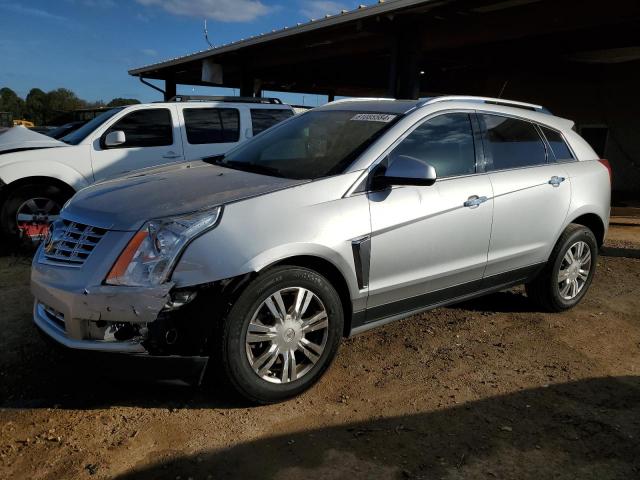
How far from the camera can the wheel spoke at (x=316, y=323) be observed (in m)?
3.23

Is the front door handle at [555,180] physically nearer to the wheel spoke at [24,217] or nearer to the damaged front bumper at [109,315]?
the damaged front bumper at [109,315]

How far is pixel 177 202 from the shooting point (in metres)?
3.12

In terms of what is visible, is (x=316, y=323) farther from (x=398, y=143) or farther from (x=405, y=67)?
(x=405, y=67)

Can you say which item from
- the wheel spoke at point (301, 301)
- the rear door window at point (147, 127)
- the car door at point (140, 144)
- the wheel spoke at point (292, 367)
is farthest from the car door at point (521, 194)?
the rear door window at point (147, 127)

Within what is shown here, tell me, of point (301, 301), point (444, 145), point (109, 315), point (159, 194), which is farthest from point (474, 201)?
point (109, 315)

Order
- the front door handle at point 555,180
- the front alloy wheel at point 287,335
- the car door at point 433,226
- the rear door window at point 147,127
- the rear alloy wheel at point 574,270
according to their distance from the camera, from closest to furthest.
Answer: the front alloy wheel at point 287,335
the car door at point 433,226
the front door handle at point 555,180
the rear alloy wheel at point 574,270
the rear door window at point 147,127

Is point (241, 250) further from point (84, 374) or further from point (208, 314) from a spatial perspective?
point (84, 374)

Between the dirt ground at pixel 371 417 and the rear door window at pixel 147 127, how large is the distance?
3.57 m

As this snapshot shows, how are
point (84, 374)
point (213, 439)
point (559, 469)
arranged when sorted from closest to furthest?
point (559, 469)
point (213, 439)
point (84, 374)

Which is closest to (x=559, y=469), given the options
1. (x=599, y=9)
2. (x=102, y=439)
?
(x=102, y=439)

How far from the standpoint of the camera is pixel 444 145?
3.99m

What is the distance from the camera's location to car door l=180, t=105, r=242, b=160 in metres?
7.79

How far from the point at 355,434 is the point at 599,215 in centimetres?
337

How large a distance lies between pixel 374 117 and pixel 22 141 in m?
4.73
